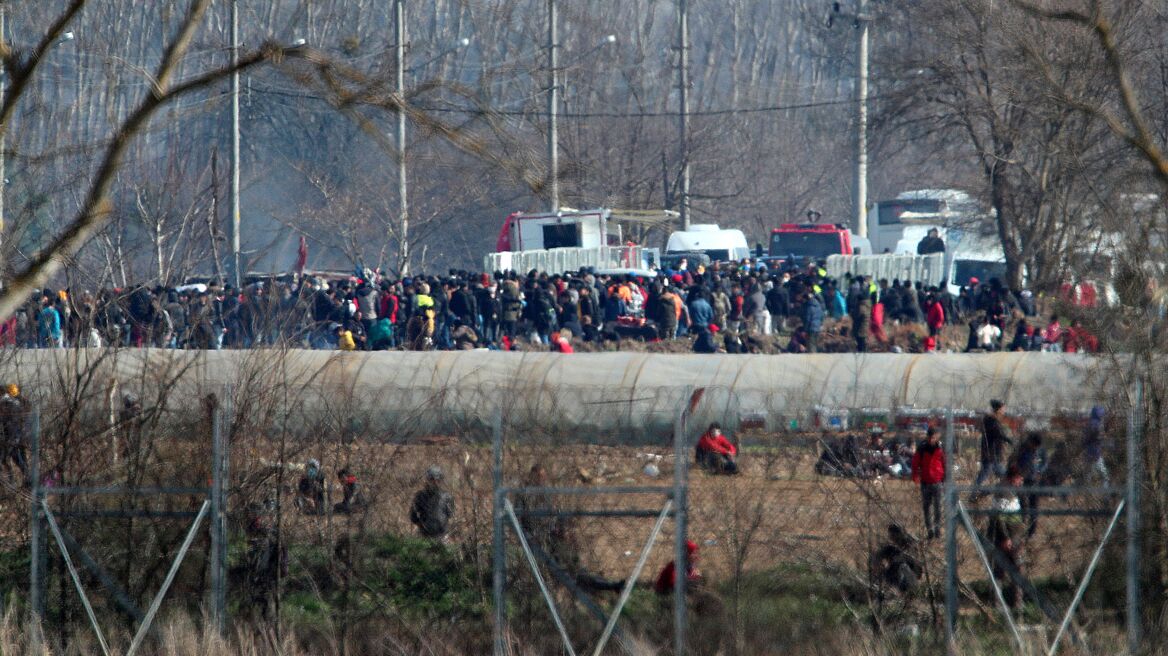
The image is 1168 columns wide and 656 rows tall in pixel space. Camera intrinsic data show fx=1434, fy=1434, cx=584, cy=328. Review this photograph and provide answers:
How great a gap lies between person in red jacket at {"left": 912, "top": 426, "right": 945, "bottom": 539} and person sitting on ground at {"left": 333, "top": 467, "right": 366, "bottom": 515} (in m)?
3.80

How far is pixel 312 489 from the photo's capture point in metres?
9.98

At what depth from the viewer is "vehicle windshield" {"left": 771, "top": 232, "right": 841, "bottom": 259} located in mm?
44781

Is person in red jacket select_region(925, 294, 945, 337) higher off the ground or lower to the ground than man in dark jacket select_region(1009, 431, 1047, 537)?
higher

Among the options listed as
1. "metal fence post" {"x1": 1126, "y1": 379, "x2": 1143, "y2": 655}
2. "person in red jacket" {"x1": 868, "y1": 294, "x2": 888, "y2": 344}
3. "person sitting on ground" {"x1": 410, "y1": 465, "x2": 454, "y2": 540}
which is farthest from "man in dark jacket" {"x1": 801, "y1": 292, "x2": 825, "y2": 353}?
"metal fence post" {"x1": 1126, "y1": 379, "x2": 1143, "y2": 655}

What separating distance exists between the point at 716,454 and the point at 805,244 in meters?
36.3

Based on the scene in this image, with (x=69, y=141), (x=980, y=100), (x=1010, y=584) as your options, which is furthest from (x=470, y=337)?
(x=1010, y=584)

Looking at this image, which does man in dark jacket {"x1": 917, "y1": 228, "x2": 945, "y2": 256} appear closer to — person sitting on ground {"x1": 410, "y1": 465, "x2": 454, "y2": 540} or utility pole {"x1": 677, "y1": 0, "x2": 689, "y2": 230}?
utility pole {"x1": 677, "y1": 0, "x2": 689, "y2": 230}

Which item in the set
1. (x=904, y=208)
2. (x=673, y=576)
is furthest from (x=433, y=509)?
(x=904, y=208)

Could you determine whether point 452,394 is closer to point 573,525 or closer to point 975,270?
point 573,525

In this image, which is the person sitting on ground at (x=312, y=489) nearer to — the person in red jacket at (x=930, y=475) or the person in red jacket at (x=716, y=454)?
the person in red jacket at (x=716, y=454)

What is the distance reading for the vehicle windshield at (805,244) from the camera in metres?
44.8

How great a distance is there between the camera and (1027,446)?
Result: 9.44 meters

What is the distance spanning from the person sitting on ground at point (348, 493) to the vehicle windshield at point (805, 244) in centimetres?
3539

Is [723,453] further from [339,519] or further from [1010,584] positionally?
[339,519]
